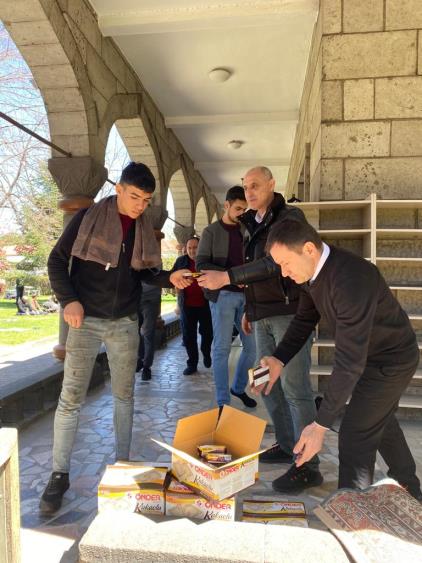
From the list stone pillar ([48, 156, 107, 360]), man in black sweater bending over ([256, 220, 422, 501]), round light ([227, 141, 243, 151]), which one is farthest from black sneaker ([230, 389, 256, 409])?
round light ([227, 141, 243, 151])

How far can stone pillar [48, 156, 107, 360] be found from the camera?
453 cm

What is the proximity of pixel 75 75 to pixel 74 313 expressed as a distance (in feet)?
9.87

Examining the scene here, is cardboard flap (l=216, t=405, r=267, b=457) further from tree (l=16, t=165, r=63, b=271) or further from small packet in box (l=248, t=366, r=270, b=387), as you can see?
tree (l=16, t=165, r=63, b=271)

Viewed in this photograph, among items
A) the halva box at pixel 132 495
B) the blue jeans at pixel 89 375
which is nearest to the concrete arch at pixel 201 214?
the blue jeans at pixel 89 375

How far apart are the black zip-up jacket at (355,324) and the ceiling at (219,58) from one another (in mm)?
3629

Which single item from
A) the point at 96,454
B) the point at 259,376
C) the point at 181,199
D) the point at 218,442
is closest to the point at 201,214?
the point at 181,199

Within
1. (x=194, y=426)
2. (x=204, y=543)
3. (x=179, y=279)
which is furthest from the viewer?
(x=179, y=279)

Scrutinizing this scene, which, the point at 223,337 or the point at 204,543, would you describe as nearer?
the point at 204,543

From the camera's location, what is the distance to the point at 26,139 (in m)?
10.6

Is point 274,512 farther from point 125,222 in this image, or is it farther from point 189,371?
point 189,371

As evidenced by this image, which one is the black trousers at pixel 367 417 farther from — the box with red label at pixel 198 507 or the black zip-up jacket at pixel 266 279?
the black zip-up jacket at pixel 266 279

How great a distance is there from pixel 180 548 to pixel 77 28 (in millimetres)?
4483

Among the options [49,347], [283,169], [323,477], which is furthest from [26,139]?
[323,477]

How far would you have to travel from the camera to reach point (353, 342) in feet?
5.34
